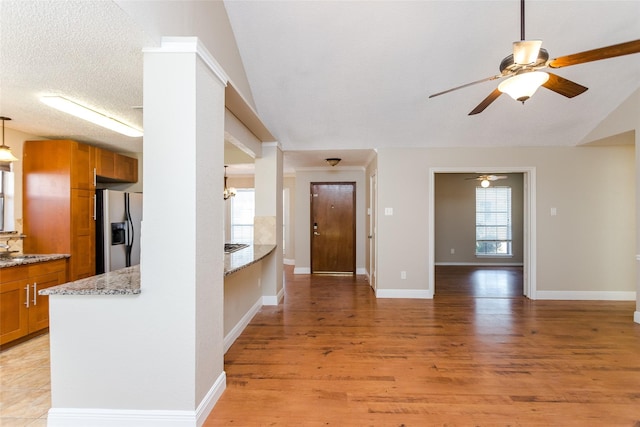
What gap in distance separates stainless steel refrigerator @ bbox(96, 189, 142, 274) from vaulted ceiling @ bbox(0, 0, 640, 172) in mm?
737

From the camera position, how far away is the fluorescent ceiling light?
8.68ft

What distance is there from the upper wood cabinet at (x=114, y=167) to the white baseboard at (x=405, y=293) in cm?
407

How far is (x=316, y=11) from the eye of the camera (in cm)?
273

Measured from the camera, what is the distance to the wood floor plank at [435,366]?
2.03 metres

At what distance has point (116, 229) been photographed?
409 centimetres

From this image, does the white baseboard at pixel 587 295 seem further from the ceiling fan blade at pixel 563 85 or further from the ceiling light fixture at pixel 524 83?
the ceiling light fixture at pixel 524 83

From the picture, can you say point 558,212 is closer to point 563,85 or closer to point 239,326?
point 563,85

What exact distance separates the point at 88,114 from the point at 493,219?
836 cm

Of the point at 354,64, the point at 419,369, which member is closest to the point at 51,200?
the point at 354,64

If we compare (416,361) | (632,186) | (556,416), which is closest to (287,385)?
(416,361)

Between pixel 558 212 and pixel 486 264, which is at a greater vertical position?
pixel 558 212

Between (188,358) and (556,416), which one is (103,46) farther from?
(556,416)

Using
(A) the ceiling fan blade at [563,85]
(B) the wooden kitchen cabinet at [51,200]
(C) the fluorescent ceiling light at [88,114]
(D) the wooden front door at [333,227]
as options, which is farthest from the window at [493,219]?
(B) the wooden kitchen cabinet at [51,200]

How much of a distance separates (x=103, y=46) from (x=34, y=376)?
2.55m
